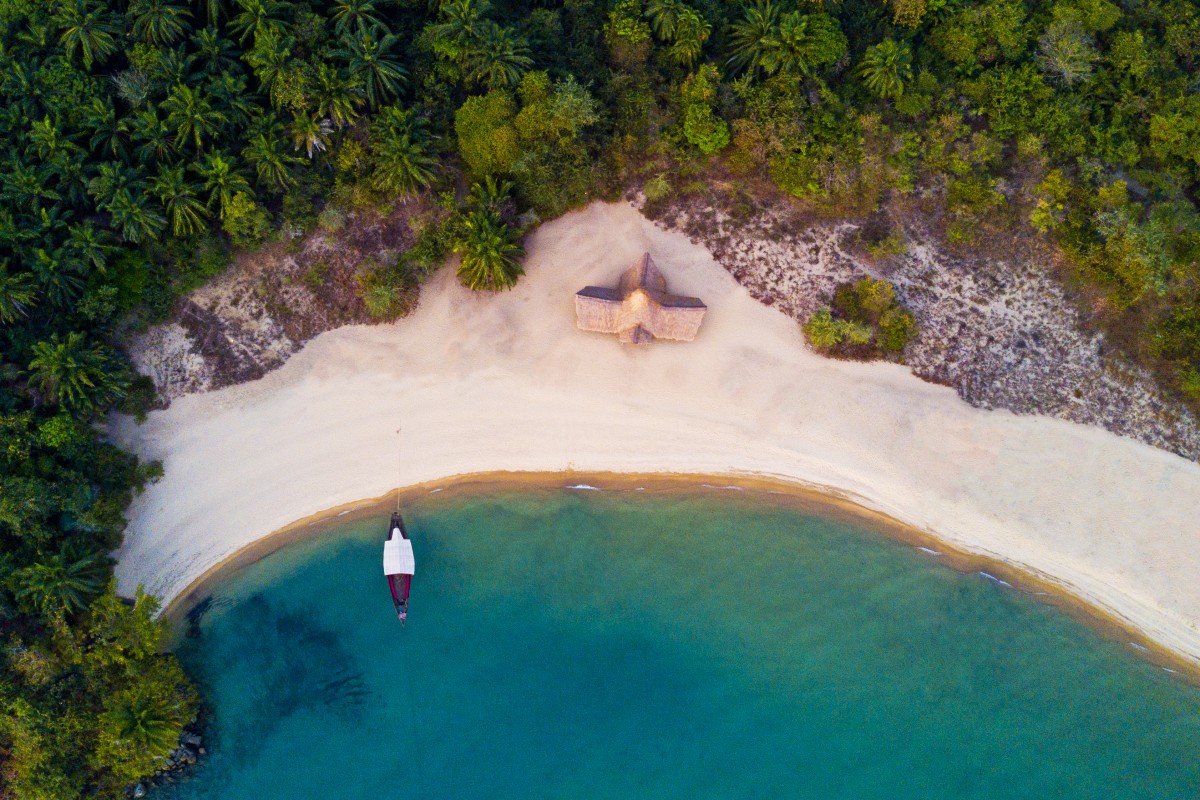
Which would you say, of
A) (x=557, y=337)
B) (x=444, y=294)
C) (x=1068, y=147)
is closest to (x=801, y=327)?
(x=557, y=337)

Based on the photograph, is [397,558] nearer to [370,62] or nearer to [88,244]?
[88,244]

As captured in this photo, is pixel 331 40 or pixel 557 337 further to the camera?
pixel 557 337

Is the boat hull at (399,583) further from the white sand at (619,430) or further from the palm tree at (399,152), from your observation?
the palm tree at (399,152)

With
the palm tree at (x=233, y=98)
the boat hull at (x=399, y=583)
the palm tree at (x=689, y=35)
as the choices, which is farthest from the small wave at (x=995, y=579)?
the palm tree at (x=233, y=98)

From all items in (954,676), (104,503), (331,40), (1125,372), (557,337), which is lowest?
(954,676)

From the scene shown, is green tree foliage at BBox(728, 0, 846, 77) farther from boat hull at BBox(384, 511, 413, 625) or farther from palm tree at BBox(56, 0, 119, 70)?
palm tree at BBox(56, 0, 119, 70)

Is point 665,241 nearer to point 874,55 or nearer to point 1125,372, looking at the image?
point 874,55

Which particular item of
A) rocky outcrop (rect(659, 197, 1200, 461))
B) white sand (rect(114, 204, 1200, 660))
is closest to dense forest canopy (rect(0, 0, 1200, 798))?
rocky outcrop (rect(659, 197, 1200, 461))
